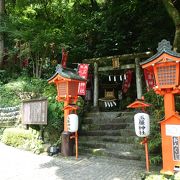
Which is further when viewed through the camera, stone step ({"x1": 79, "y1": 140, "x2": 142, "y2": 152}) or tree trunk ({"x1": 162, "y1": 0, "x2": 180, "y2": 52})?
tree trunk ({"x1": 162, "y1": 0, "x2": 180, "y2": 52})

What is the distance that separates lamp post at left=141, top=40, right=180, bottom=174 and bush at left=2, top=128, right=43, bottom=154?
18.8 ft

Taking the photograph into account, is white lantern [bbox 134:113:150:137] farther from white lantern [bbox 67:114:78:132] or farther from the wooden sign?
the wooden sign

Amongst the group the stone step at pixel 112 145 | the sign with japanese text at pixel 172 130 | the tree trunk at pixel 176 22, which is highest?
the tree trunk at pixel 176 22

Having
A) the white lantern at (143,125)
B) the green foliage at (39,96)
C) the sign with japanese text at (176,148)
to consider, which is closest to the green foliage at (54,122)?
the green foliage at (39,96)

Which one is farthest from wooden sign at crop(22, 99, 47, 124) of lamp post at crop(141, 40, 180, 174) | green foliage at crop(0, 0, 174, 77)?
lamp post at crop(141, 40, 180, 174)

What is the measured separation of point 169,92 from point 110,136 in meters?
4.44

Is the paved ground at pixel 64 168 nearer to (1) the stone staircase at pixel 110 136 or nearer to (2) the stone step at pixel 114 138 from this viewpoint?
(1) the stone staircase at pixel 110 136

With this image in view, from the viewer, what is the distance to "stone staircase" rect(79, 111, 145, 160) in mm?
9586

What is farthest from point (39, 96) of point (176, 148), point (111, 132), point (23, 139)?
point (176, 148)

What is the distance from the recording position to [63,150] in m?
10.3

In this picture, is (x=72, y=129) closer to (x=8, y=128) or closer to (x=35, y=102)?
(x=35, y=102)

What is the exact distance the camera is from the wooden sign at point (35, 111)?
11.0 metres

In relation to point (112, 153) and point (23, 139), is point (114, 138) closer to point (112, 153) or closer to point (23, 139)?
point (112, 153)

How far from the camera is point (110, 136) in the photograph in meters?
11.0
